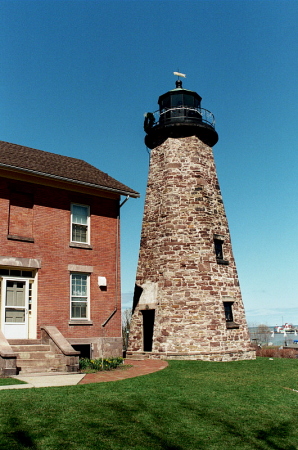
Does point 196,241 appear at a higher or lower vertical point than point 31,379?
higher

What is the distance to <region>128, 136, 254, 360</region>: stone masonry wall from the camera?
797 inches

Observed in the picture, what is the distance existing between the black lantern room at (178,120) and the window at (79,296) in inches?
367

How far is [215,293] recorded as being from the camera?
20.8 m

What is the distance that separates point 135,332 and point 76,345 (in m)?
5.41

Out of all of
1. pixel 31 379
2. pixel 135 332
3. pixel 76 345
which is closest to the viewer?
pixel 31 379

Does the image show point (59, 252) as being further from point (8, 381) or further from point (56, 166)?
point (8, 381)

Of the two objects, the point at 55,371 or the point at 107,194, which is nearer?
the point at 55,371

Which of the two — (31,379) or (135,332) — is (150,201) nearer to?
(135,332)

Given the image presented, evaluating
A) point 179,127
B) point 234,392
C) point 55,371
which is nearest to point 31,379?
point 55,371

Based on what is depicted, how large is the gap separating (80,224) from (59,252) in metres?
1.55

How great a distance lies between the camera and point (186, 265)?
20.9m

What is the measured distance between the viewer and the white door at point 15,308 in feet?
51.7

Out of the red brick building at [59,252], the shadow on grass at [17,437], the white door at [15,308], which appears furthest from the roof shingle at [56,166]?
the shadow on grass at [17,437]

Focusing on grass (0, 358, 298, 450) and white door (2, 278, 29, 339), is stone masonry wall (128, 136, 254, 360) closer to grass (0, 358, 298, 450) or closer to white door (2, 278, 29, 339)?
white door (2, 278, 29, 339)
